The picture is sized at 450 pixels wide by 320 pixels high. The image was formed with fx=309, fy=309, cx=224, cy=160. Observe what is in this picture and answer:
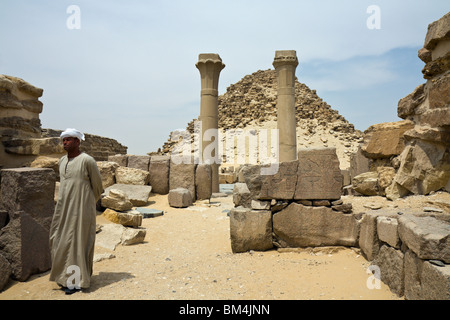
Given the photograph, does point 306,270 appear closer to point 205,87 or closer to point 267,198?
point 267,198

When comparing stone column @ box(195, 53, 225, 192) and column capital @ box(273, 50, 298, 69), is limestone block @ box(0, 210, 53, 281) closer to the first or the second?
stone column @ box(195, 53, 225, 192)

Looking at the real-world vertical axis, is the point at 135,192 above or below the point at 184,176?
below

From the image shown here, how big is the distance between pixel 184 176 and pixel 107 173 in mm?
2493

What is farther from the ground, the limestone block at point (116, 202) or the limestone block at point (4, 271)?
the limestone block at point (116, 202)

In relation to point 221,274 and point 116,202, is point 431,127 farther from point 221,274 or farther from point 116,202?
point 116,202

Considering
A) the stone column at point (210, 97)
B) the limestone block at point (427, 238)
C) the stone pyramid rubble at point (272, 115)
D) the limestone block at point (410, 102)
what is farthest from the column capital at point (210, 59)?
the stone pyramid rubble at point (272, 115)

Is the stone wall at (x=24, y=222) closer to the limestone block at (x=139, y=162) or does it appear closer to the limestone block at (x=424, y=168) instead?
the limestone block at (x=424, y=168)

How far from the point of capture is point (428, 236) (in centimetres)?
271

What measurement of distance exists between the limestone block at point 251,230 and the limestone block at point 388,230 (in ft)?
5.59

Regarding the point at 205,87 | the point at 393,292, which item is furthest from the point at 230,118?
the point at 393,292

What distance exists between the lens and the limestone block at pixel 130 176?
33.4 ft

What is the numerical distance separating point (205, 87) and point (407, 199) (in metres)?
9.90

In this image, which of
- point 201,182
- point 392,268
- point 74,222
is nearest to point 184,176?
point 201,182

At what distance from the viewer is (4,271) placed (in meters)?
3.65
